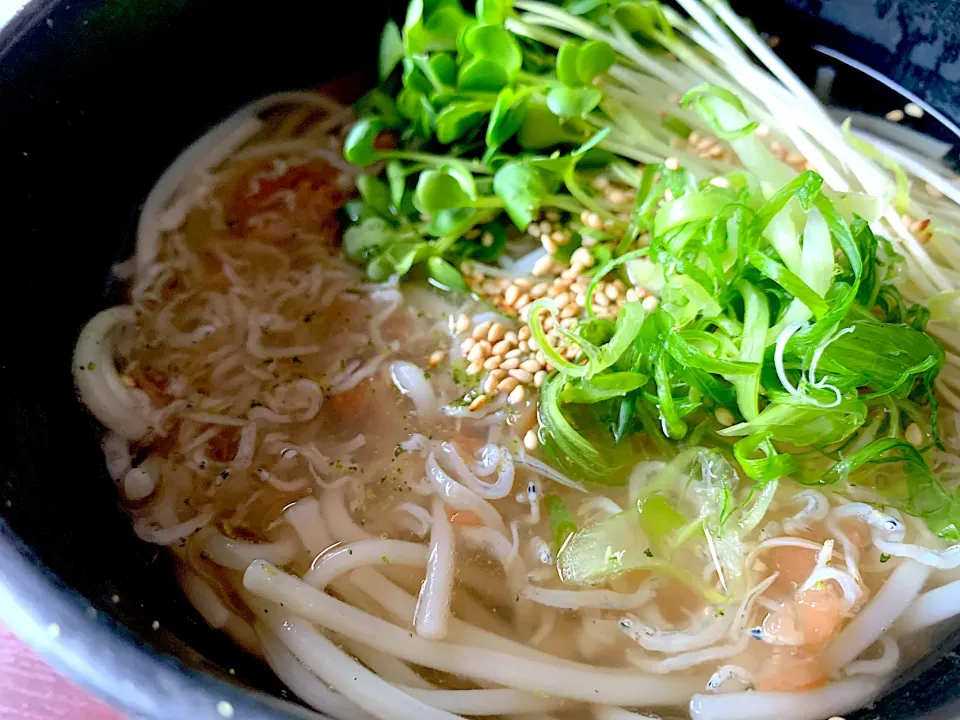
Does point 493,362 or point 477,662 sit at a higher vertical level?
point 493,362

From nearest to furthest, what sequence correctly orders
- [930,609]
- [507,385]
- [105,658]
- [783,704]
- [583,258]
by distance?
[105,658]
[783,704]
[930,609]
[507,385]
[583,258]

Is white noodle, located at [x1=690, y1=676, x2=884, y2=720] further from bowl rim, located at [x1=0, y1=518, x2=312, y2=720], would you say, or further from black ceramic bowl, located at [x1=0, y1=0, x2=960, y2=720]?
bowl rim, located at [x1=0, y1=518, x2=312, y2=720]

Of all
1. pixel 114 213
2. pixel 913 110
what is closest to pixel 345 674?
pixel 114 213

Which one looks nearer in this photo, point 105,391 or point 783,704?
point 783,704

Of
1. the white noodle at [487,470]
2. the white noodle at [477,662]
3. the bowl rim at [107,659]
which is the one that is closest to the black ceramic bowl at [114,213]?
the bowl rim at [107,659]

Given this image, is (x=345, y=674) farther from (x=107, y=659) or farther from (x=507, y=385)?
(x=507, y=385)

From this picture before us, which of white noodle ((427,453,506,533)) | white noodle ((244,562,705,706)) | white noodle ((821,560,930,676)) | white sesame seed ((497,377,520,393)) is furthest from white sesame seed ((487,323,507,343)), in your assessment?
white noodle ((821,560,930,676))
